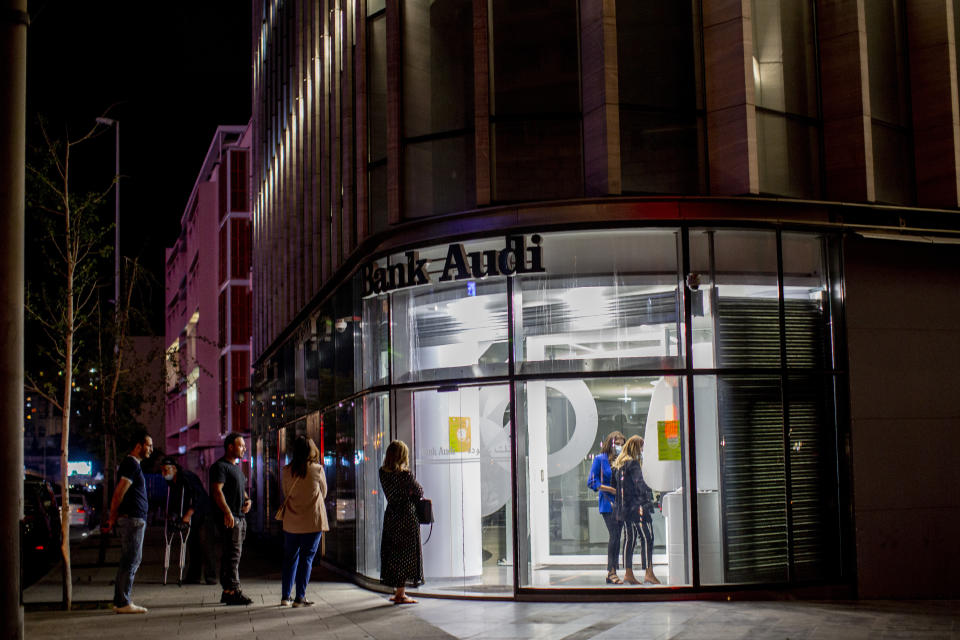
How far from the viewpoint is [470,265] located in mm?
13406

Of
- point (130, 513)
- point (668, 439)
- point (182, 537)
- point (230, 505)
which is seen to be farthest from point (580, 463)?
point (182, 537)

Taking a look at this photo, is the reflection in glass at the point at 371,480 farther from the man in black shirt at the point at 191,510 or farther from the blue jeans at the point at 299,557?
the man in black shirt at the point at 191,510

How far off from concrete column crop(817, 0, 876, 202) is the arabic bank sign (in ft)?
13.1

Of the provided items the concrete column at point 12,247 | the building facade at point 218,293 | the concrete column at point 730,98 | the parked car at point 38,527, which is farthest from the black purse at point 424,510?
the building facade at point 218,293

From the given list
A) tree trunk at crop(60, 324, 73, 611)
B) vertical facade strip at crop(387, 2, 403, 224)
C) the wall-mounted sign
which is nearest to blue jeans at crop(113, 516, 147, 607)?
tree trunk at crop(60, 324, 73, 611)

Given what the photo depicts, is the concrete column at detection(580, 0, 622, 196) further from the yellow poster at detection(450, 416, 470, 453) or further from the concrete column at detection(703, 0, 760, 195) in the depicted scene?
the yellow poster at detection(450, 416, 470, 453)

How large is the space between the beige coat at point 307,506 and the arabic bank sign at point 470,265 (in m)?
2.78

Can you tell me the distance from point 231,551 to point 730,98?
813 cm

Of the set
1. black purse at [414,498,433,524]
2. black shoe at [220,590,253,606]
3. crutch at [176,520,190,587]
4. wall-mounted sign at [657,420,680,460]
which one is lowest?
black shoe at [220,590,253,606]

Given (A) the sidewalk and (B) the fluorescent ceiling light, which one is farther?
(B) the fluorescent ceiling light

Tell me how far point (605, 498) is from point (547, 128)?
4598 millimetres

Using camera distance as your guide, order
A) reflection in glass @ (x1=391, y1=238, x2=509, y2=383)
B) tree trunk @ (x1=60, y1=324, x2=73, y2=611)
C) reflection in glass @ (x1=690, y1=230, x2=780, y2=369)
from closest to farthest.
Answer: reflection in glass @ (x1=690, y1=230, x2=780, y2=369) < tree trunk @ (x1=60, y1=324, x2=73, y2=611) < reflection in glass @ (x1=391, y1=238, x2=509, y2=383)

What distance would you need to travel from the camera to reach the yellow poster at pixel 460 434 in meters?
13.9

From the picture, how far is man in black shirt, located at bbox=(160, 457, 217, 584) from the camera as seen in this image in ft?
53.0
